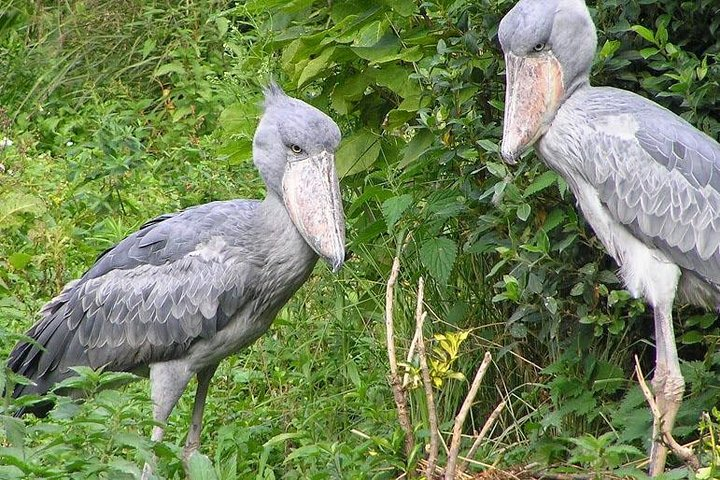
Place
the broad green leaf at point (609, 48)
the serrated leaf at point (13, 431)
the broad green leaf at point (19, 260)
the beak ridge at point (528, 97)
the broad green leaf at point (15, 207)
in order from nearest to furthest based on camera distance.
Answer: the serrated leaf at point (13, 431) < the beak ridge at point (528, 97) < the broad green leaf at point (609, 48) < the broad green leaf at point (19, 260) < the broad green leaf at point (15, 207)

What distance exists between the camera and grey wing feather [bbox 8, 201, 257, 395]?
4.77m

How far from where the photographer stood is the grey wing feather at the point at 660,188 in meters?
4.35

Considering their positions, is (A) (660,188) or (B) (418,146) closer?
(A) (660,188)

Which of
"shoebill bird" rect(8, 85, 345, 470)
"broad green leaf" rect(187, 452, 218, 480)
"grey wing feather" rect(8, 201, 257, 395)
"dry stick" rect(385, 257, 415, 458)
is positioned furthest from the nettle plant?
"broad green leaf" rect(187, 452, 218, 480)

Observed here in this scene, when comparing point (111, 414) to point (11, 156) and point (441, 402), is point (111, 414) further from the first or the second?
point (11, 156)

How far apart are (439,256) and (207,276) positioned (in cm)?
82

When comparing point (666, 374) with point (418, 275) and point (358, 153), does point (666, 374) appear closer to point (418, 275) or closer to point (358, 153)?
point (418, 275)

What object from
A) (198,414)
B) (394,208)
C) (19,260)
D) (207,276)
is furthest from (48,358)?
(394,208)

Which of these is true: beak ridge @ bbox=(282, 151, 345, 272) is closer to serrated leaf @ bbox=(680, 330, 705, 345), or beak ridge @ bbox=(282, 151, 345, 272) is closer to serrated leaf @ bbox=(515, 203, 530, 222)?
serrated leaf @ bbox=(515, 203, 530, 222)

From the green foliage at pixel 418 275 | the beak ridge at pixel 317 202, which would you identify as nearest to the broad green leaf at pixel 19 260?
the green foliage at pixel 418 275

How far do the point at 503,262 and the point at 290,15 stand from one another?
5.08ft

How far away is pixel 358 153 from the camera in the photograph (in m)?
5.46

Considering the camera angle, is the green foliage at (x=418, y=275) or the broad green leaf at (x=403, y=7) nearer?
the green foliage at (x=418, y=275)

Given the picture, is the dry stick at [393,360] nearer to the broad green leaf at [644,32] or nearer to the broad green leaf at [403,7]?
the broad green leaf at [644,32]
